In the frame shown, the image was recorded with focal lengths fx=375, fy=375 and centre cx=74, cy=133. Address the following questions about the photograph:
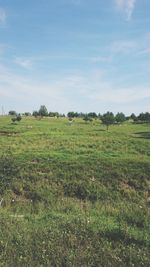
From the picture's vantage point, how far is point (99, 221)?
1069 cm

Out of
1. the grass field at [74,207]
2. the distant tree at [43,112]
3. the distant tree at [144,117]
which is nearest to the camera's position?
the grass field at [74,207]

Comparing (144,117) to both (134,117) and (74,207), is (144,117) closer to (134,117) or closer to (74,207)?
(134,117)

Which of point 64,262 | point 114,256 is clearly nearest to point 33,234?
point 64,262

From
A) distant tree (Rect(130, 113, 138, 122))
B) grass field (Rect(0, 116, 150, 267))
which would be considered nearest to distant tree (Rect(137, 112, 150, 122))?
distant tree (Rect(130, 113, 138, 122))

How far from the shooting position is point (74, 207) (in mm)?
12859

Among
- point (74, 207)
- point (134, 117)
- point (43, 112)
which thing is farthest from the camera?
point (43, 112)

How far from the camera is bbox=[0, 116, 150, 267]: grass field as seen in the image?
821 cm

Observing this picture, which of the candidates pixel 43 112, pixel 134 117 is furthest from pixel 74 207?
pixel 43 112

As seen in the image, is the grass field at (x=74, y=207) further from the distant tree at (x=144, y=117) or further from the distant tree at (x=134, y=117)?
the distant tree at (x=134, y=117)

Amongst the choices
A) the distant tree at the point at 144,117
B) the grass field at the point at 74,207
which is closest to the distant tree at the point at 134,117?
the distant tree at the point at 144,117

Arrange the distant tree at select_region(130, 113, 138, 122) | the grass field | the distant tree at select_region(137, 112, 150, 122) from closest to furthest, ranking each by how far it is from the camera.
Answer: the grass field → the distant tree at select_region(137, 112, 150, 122) → the distant tree at select_region(130, 113, 138, 122)

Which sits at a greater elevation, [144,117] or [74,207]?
[144,117]

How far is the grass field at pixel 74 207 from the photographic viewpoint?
26.9 feet

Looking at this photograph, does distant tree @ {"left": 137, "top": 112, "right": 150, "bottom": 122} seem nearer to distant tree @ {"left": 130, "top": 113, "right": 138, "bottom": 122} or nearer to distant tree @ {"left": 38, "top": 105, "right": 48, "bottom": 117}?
distant tree @ {"left": 130, "top": 113, "right": 138, "bottom": 122}
